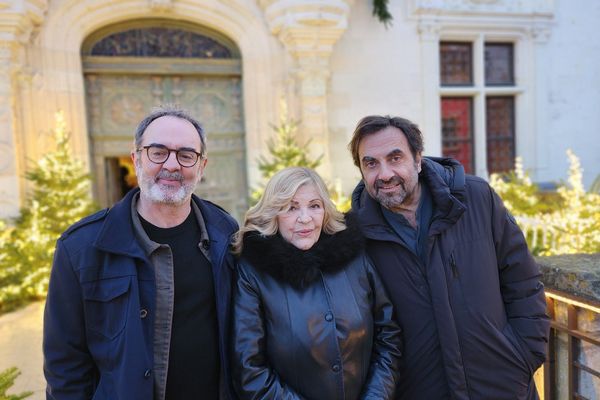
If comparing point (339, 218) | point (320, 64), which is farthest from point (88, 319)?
point (320, 64)

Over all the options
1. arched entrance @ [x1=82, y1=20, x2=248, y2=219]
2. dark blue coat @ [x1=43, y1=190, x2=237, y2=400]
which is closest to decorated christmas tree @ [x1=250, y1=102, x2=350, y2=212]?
arched entrance @ [x1=82, y1=20, x2=248, y2=219]

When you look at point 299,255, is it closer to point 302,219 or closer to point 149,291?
point 302,219

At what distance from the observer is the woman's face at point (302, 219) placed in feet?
5.73

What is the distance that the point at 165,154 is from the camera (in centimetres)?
173

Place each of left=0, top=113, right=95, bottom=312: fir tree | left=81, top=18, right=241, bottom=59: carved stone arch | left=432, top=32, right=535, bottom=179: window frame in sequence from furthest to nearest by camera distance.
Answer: left=432, top=32, right=535, bottom=179: window frame < left=81, top=18, right=241, bottom=59: carved stone arch < left=0, top=113, right=95, bottom=312: fir tree

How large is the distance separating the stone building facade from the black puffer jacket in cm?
537

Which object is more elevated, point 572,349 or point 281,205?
point 281,205

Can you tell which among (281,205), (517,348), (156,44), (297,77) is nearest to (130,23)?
(156,44)

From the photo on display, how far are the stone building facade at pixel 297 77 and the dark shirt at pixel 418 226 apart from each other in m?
5.15

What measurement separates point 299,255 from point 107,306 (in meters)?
0.71

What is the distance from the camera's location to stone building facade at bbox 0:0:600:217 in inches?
246

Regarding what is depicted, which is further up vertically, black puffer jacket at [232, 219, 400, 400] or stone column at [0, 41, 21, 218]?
stone column at [0, 41, 21, 218]

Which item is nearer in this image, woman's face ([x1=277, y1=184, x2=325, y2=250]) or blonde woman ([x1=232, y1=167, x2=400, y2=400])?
blonde woman ([x1=232, y1=167, x2=400, y2=400])

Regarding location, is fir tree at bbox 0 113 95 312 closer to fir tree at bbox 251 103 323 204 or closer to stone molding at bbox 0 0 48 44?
stone molding at bbox 0 0 48 44
